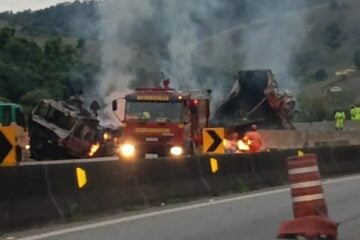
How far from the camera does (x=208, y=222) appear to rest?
1495 centimetres

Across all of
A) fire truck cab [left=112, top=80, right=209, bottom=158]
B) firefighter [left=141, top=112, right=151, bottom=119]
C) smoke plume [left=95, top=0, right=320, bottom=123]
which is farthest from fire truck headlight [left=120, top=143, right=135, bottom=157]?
smoke plume [left=95, top=0, right=320, bottom=123]

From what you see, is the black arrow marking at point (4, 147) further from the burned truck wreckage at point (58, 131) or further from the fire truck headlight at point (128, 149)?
the burned truck wreckage at point (58, 131)

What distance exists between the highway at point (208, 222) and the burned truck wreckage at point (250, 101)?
18.3 m

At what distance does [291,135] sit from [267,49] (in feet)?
65.9

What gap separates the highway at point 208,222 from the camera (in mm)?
13133

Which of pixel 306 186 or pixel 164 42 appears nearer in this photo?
pixel 306 186

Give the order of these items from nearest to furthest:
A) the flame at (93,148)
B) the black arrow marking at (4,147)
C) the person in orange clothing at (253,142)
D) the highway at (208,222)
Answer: the highway at (208,222) < the black arrow marking at (4,147) < the person in orange clothing at (253,142) < the flame at (93,148)

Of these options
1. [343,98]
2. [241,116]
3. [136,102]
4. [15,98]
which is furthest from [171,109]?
[343,98]

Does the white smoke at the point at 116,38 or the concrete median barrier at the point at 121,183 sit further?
the white smoke at the point at 116,38

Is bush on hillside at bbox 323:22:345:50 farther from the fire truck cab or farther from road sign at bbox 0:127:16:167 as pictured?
road sign at bbox 0:127:16:167

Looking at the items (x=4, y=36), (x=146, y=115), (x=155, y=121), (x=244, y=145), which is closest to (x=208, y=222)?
(x=155, y=121)

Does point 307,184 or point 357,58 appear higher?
point 357,58

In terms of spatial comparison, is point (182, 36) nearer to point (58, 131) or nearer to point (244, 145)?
point (58, 131)

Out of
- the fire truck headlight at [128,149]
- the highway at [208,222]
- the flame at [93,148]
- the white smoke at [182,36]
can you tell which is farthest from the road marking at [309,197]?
the white smoke at [182,36]
